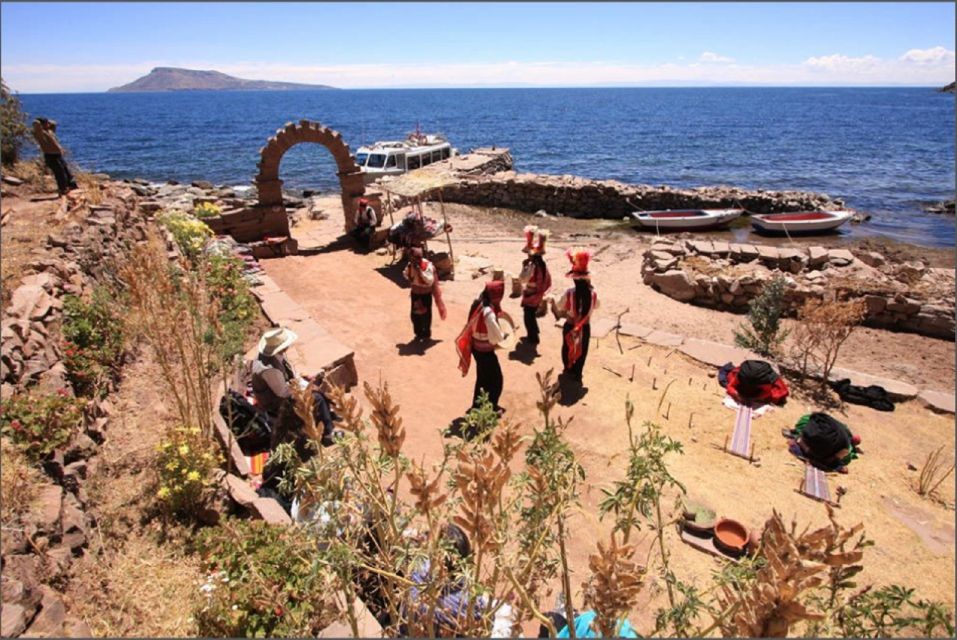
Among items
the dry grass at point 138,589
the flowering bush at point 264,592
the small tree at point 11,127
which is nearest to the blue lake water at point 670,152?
the small tree at point 11,127

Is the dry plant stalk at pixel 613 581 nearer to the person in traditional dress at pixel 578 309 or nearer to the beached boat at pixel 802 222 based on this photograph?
the person in traditional dress at pixel 578 309

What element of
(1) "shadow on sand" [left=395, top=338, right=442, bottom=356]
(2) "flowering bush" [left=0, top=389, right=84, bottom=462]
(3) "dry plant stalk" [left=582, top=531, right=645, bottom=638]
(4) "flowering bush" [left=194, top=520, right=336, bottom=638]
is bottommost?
(1) "shadow on sand" [left=395, top=338, right=442, bottom=356]

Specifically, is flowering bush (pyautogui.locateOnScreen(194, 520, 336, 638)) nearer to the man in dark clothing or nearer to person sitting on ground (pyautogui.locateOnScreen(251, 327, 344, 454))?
person sitting on ground (pyautogui.locateOnScreen(251, 327, 344, 454))

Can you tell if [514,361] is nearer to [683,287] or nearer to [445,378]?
[445,378]

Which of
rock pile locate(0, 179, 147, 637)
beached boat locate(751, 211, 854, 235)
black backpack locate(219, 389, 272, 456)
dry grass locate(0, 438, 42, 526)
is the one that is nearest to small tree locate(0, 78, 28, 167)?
rock pile locate(0, 179, 147, 637)

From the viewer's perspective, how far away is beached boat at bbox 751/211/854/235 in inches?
828

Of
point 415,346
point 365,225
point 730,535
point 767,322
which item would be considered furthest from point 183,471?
point 365,225

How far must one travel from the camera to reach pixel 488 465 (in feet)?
5.95

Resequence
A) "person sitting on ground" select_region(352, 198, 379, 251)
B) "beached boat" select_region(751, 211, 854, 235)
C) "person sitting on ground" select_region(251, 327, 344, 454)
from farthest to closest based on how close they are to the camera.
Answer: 1. "beached boat" select_region(751, 211, 854, 235)
2. "person sitting on ground" select_region(352, 198, 379, 251)
3. "person sitting on ground" select_region(251, 327, 344, 454)

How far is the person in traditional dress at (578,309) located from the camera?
7203mm

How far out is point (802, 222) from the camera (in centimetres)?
2108

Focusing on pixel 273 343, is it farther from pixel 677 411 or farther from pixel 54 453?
pixel 677 411

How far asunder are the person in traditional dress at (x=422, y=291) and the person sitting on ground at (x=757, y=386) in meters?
4.51

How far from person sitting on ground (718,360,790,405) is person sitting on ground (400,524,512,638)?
209 inches
